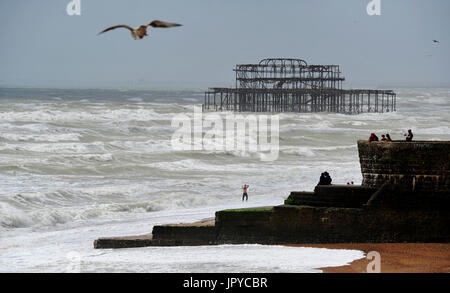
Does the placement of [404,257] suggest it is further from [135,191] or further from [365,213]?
[135,191]

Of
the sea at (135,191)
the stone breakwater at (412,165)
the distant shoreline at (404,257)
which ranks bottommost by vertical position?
the sea at (135,191)

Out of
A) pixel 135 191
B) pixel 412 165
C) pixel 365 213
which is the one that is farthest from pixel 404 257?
pixel 135 191

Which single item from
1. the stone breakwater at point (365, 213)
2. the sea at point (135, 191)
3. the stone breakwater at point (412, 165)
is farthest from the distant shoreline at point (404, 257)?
the stone breakwater at point (412, 165)

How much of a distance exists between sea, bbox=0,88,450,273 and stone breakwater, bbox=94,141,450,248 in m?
0.42

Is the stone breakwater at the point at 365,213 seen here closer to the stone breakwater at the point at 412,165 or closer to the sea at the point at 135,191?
the stone breakwater at the point at 412,165

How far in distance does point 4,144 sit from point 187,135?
44.8ft

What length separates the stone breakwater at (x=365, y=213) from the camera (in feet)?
59.1

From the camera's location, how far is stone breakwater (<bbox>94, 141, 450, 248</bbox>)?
18000 millimetres

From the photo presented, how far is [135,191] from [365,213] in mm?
12348

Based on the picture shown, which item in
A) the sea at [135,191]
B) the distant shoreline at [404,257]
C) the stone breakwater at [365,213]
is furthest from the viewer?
the stone breakwater at [365,213]

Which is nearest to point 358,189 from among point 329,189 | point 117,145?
point 329,189

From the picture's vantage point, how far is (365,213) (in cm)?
1817

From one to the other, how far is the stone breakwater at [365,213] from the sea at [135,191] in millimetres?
423
